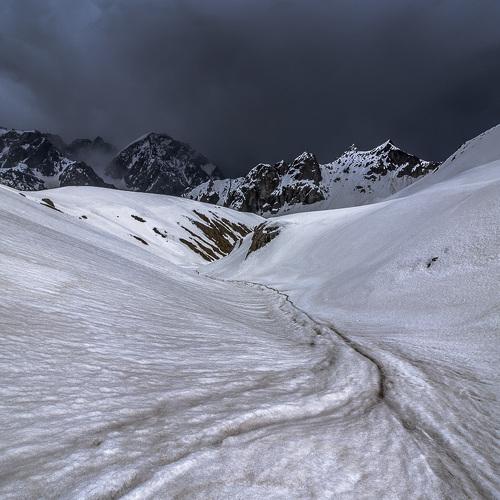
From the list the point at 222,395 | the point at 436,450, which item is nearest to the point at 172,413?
the point at 222,395

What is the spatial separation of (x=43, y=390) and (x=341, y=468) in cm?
276

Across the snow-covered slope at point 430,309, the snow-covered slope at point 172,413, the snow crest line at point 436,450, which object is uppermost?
the snow-covered slope at point 430,309

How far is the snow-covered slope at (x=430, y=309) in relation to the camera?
3582 mm

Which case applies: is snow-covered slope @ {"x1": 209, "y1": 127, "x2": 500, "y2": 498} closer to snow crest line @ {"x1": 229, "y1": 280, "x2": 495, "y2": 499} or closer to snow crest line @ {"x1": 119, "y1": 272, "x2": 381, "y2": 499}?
snow crest line @ {"x1": 229, "y1": 280, "x2": 495, "y2": 499}

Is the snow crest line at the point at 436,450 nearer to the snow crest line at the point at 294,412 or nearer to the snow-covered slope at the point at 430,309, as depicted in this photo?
the snow-covered slope at the point at 430,309

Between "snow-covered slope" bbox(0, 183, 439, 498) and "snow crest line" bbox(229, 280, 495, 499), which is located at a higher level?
"snow crest line" bbox(229, 280, 495, 499)

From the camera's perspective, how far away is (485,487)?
2.76 metres

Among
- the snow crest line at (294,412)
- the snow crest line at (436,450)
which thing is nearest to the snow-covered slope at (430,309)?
the snow crest line at (436,450)

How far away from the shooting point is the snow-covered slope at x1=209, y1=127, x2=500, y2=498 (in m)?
3.58

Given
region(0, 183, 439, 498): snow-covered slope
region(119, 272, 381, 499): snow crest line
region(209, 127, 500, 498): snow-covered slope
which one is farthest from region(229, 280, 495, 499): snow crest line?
region(119, 272, 381, 499): snow crest line

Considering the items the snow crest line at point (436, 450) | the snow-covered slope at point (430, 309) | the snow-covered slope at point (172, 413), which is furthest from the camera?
the snow-covered slope at point (430, 309)

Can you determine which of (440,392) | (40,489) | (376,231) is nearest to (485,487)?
(440,392)

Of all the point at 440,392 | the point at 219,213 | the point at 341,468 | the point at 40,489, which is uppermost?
the point at 219,213

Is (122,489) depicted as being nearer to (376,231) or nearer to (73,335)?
(73,335)
